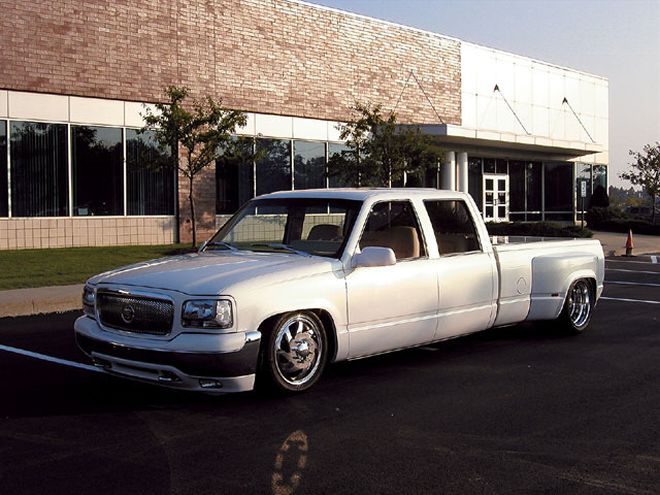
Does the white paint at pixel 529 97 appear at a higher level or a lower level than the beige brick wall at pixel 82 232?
higher

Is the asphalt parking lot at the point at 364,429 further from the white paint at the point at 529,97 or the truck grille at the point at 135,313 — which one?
the white paint at the point at 529,97

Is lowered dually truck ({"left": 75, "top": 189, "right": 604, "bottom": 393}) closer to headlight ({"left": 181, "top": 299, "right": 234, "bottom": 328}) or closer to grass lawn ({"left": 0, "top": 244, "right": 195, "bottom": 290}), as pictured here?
headlight ({"left": 181, "top": 299, "right": 234, "bottom": 328})

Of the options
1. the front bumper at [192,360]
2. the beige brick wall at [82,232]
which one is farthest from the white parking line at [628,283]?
the beige brick wall at [82,232]

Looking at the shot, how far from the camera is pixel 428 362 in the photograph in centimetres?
765

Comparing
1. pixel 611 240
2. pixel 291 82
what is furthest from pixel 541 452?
pixel 611 240

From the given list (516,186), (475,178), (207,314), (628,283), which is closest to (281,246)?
(207,314)

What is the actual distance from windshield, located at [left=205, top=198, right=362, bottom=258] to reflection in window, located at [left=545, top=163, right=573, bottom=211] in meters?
36.0

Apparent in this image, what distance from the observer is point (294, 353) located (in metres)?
6.11

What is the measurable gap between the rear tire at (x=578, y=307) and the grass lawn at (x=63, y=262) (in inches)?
364

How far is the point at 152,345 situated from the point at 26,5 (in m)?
18.6

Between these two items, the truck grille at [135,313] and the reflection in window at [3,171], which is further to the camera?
the reflection in window at [3,171]

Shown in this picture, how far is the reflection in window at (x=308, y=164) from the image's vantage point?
93.6ft

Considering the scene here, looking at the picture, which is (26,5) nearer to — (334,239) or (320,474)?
(334,239)

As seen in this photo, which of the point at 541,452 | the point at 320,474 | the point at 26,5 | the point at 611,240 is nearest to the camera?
the point at 320,474
